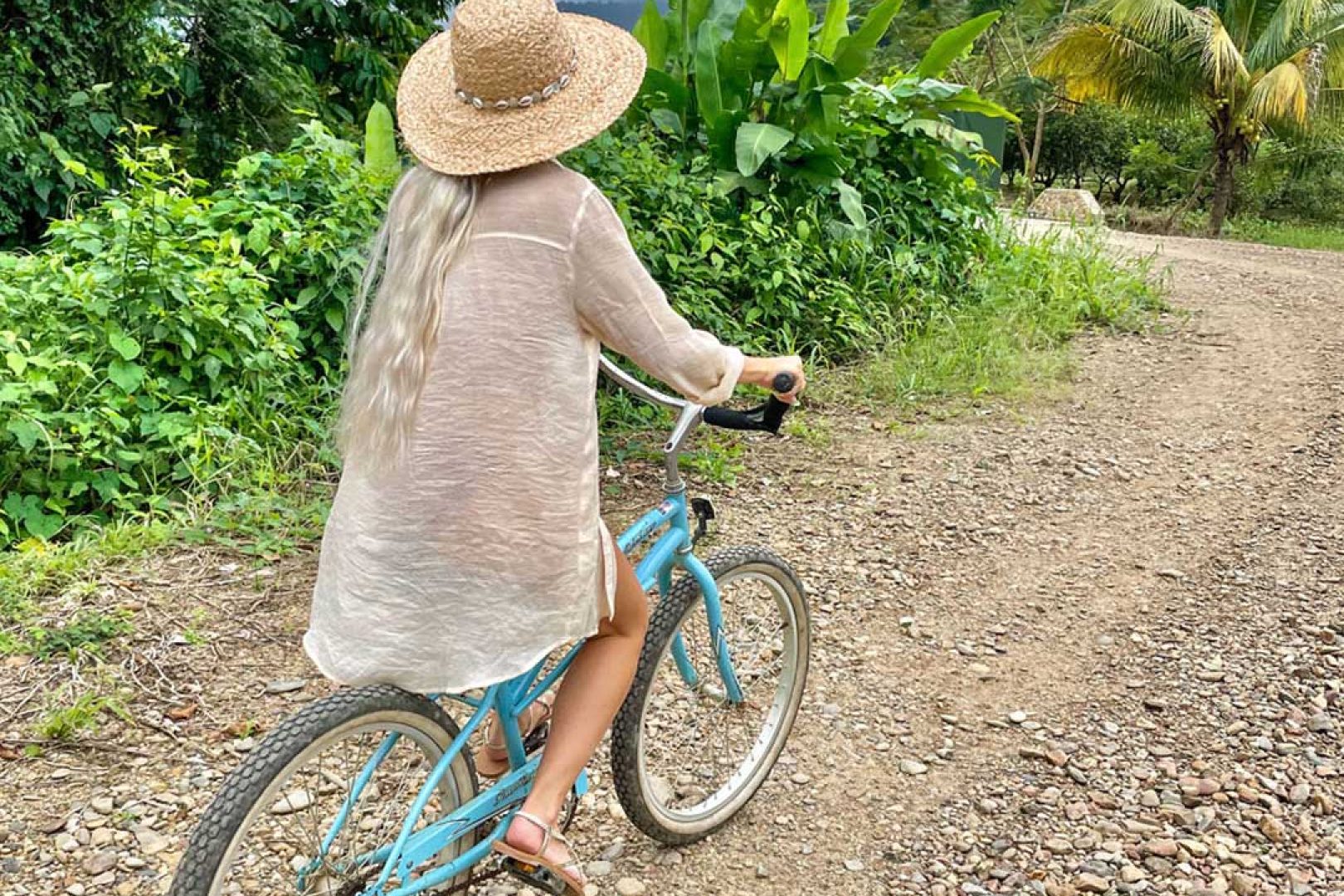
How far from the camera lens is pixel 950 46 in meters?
7.28

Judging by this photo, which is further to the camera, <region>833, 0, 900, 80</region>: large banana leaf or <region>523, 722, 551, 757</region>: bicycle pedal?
<region>833, 0, 900, 80</region>: large banana leaf

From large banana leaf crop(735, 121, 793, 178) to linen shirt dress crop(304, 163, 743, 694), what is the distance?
175 inches

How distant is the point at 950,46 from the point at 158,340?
5277 mm

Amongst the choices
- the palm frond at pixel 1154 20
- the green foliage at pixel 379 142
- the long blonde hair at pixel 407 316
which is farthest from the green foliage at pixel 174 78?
the palm frond at pixel 1154 20

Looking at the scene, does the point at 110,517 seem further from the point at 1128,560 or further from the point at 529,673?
the point at 1128,560

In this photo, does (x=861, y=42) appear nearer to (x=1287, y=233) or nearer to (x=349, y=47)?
(x=349, y=47)

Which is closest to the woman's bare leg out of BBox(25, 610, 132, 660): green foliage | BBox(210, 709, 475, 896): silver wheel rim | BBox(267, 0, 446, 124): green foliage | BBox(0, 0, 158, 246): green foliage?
BBox(210, 709, 475, 896): silver wheel rim

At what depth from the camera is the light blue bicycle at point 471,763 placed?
1.80 m

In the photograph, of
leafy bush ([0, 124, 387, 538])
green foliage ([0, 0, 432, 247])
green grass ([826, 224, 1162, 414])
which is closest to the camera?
leafy bush ([0, 124, 387, 538])

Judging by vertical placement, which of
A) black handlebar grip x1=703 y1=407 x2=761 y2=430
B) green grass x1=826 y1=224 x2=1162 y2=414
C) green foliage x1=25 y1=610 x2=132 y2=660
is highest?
black handlebar grip x1=703 y1=407 x2=761 y2=430

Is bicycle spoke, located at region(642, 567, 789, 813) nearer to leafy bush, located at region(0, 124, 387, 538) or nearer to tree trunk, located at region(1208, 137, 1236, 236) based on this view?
leafy bush, located at region(0, 124, 387, 538)

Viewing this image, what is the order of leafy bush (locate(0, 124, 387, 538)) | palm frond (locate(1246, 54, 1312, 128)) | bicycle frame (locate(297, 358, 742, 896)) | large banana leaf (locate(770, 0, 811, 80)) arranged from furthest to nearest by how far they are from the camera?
palm frond (locate(1246, 54, 1312, 128)) < large banana leaf (locate(770, 0, 811, 80)) < leafy bush (locate(0, 124, 387, 538)) < bicycle frame (locate(297, 358, 742, 896))

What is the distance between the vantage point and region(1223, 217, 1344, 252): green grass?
16.7 meters

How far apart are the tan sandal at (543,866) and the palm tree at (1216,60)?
52.1 ft
